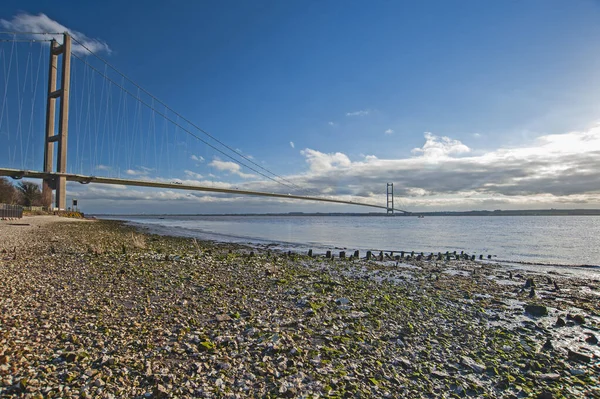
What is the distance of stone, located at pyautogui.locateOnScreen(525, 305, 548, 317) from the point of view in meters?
7.30

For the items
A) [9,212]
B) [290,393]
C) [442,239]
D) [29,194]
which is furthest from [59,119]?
[290,393]

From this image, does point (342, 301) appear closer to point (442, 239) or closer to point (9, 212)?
point (442, 239)

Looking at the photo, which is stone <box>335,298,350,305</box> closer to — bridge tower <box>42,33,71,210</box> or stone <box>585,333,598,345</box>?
stone <box>585,333,598,345</box>

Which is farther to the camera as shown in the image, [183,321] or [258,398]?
[183,321]

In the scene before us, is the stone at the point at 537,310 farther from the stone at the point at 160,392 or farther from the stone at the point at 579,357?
the stone at the point at 160,392

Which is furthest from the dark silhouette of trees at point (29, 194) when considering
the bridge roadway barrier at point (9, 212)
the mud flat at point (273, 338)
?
the mud flat at point (273, 338)

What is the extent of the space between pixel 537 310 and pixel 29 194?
77365mm

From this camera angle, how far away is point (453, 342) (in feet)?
17.1

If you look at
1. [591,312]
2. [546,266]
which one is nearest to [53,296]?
[591,312]

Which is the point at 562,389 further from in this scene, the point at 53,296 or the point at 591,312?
the point at 53,296

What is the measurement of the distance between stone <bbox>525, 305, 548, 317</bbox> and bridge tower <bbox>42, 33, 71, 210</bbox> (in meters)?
48.5

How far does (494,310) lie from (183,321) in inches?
262

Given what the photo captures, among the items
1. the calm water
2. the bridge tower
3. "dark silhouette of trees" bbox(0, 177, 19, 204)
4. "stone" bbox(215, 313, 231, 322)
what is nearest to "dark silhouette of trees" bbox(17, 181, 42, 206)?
"dark silhouette of trees" bbox(0, 177, 19, 204)

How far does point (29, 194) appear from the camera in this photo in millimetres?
61000
